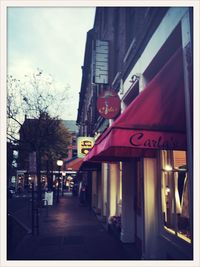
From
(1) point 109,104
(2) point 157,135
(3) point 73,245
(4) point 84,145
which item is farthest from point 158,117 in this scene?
(4) point 84,145

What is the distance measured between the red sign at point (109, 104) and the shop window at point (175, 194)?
322cm

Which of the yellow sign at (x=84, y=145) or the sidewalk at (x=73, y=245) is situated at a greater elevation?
the yellow sign at (x=84, y=145)

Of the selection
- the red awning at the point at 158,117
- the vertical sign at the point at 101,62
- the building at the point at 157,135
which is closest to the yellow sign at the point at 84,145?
the vertical sign at the point at 101,62

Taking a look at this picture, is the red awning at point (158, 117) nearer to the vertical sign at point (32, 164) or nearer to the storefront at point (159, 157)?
the storefront at point (159, 157)

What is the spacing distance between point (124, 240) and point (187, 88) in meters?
5.75

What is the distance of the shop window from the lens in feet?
16.5

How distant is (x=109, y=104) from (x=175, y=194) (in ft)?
13.9

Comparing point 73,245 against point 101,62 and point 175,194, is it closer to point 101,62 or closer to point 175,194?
point 175,194

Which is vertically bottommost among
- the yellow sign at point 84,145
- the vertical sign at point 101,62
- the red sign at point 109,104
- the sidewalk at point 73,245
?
the sidewalk at point 73,245

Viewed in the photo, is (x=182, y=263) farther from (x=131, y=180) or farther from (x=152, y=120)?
(x=131, y=180)

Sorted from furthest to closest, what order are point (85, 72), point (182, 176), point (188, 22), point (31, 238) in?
1. point (85, 72)
2. point (31, 238)
3. point (182, 176)
4. point (188, 22)

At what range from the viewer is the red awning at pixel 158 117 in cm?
397

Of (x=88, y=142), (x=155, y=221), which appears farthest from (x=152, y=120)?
(x=88, y=142)

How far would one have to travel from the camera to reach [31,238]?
948 centimetres
